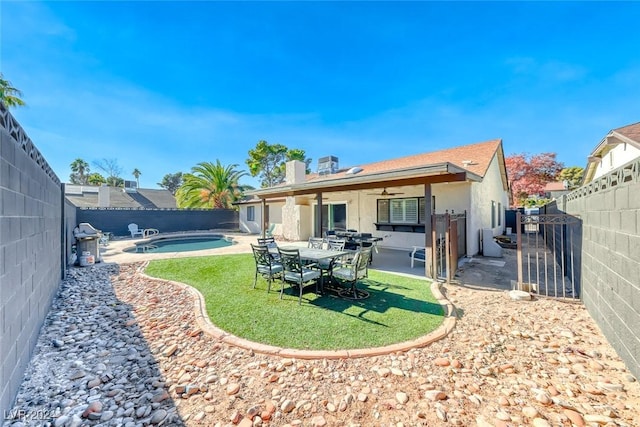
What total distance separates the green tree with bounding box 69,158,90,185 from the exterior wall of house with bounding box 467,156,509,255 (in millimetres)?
57771

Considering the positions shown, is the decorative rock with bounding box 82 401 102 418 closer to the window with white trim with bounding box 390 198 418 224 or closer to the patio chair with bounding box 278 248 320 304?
the patio chair with bounding box 278 248 320 304

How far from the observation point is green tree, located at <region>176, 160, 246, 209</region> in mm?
23422

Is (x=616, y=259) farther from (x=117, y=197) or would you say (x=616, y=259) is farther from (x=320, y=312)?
(x=117, y=197)

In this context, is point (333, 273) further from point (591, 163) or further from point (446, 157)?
point (591, 163)

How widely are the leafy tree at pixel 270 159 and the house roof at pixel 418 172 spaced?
16159 mm

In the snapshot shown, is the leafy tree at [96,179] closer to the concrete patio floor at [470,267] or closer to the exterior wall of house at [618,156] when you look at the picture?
the concrete patio floor at [470,267]

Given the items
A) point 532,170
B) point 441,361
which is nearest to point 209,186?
point 441,361

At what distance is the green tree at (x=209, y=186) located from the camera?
2342 centimetres

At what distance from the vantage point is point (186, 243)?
1778cm

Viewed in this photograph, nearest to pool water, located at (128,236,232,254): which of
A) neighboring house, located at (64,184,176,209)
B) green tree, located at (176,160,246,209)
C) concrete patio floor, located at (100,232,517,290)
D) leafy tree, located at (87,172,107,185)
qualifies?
concrete patio floor, located at (100,232,517,290)

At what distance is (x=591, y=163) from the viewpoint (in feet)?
45.9

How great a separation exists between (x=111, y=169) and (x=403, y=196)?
48488mm

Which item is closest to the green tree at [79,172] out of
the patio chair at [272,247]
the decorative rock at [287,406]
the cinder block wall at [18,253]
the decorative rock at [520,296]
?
the patio chair at [272,247]

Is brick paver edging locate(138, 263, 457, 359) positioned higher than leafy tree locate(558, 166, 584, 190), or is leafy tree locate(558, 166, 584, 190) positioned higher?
leafy tree locate(558, 166, 584, 190)
